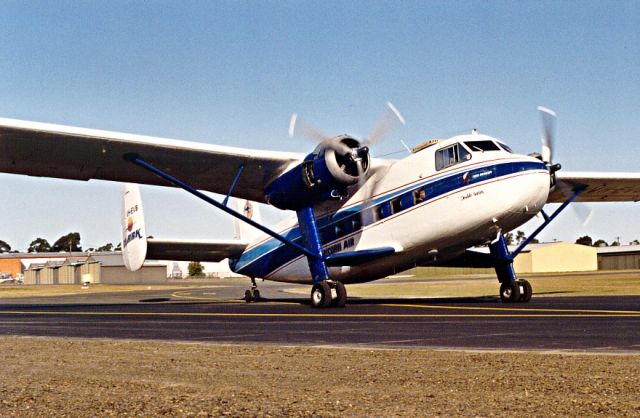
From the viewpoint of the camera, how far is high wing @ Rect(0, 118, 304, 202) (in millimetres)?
22031

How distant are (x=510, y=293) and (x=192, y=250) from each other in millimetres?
12628

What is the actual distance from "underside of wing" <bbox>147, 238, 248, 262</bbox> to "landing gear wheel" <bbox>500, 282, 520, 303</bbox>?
11867mm

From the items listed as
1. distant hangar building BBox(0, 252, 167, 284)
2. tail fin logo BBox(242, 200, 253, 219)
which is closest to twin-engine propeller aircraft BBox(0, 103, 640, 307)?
tail fin logo BBox(242, 200, 253, 219)

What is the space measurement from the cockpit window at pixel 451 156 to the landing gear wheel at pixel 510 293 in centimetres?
496

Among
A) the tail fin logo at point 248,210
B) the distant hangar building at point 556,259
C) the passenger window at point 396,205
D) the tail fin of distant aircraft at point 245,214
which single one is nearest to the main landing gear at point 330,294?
the passenger window at point 396,205

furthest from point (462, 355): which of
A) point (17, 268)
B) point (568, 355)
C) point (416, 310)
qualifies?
point (17, 268)

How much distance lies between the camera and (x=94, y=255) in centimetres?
14262

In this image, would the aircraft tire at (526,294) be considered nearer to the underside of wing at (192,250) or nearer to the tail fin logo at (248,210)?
the underside of wing at (192,250)

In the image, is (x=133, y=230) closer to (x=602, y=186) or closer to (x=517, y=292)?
(x=517, y=292)

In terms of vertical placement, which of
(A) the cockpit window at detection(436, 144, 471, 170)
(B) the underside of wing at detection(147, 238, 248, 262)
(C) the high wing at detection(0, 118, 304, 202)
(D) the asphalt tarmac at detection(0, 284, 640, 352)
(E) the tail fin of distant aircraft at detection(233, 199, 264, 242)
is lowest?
(D) the asphalt tarmac at detection(0, 284, 640, 352)

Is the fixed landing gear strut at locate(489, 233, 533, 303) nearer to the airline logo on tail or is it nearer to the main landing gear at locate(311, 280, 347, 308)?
the main landing gear at locate(311, 280, 347, 308)

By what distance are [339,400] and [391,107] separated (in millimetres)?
18048

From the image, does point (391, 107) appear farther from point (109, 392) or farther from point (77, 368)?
point (109, 392)

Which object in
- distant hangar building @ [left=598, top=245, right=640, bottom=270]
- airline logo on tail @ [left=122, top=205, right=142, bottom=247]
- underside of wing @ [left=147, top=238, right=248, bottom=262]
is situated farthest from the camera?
distant hangar building @ [left=598, top=245, right=640, bottom=270]
